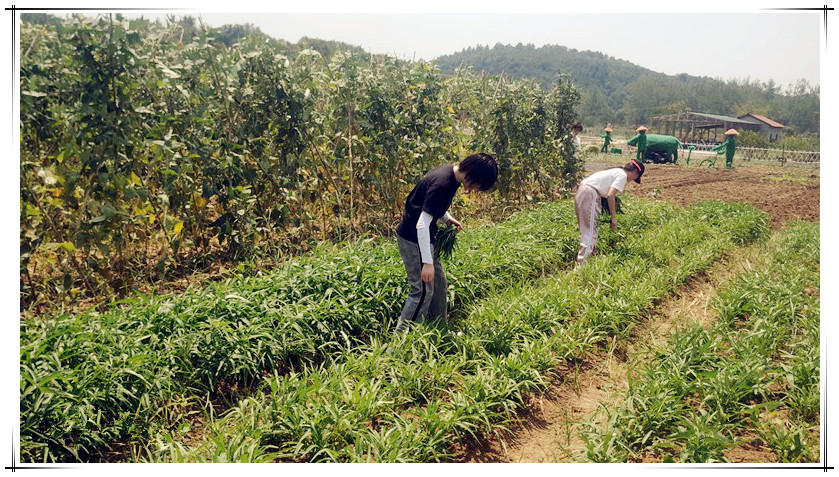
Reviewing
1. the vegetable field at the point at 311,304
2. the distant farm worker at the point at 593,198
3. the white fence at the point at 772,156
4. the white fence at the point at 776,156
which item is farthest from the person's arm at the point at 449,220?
the white fence at the point at 776,156

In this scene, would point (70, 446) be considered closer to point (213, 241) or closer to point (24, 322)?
point (24, 322)

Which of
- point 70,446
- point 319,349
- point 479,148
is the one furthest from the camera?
point 479,148

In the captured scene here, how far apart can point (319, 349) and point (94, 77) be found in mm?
2628

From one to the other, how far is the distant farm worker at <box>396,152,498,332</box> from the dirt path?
106cm

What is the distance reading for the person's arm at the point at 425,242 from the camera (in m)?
3.62

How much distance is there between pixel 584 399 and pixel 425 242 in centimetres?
152

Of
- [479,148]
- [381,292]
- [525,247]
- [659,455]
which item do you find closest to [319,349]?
[381,292]

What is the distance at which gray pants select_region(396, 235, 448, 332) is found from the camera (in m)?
3.92

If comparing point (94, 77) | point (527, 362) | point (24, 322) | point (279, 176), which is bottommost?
point (527, 362)

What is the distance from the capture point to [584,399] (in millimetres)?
3654

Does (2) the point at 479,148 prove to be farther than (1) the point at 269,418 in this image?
Yes

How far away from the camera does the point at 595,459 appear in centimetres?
282

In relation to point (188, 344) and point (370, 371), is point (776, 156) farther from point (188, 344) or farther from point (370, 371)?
point (188, 344)

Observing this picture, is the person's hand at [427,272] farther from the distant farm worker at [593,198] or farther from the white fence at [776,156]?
the white fence at [776,156]
